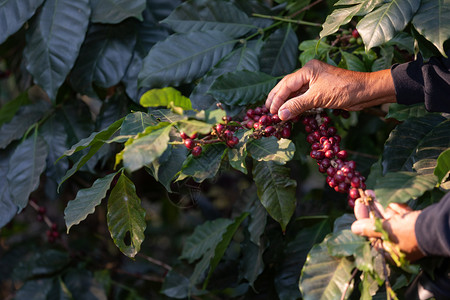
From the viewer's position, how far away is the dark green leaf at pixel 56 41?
1.27 meters

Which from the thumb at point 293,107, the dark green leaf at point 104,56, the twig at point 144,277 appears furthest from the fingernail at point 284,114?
the twig at point 144,277

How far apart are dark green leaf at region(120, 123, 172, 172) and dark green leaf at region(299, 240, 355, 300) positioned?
36 centimetres

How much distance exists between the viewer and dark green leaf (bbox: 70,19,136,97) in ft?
4.42

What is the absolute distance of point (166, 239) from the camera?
2783 millimetres

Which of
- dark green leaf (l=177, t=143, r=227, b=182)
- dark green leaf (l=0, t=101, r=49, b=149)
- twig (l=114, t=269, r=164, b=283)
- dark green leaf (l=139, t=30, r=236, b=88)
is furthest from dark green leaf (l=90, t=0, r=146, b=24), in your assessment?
twig (l=114, t=269, r=164, b=283)

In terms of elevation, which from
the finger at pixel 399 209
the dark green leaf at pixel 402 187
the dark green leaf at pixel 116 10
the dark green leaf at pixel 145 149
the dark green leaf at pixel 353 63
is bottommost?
the finger at pixel 399 209

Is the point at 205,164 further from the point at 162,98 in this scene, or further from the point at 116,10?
the point at 116,10

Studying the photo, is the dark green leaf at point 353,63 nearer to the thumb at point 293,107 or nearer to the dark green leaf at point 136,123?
the thumb at point 293,107

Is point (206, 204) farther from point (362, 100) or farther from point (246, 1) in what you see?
point (362, 100)

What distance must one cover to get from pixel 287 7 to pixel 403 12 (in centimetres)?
48

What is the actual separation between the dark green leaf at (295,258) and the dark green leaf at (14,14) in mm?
958

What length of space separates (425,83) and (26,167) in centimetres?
106

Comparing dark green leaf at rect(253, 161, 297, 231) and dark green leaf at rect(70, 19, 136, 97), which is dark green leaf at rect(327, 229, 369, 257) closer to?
dark green leaf at rect(253, 161, 297, 231)

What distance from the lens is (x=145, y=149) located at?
2.43 feet
